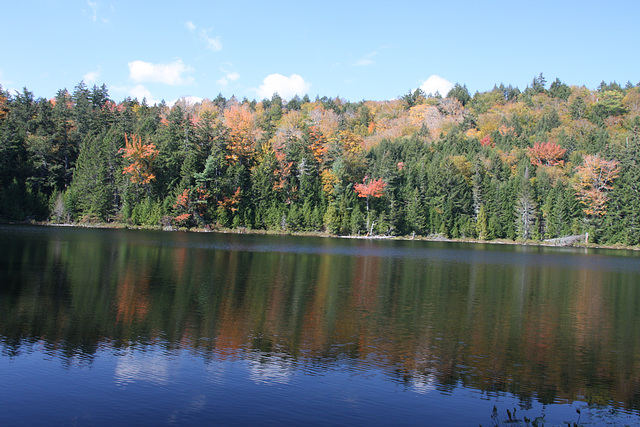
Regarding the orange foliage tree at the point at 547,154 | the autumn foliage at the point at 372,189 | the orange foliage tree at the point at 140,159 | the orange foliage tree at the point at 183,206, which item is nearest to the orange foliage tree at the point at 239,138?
the orange foliage tree at the point at 183,206

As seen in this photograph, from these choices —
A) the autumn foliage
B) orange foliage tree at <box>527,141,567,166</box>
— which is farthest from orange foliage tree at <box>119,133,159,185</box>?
orange foliage tree at <box>527,141,567,166</box>

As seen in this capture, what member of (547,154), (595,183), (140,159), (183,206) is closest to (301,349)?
(183,206)

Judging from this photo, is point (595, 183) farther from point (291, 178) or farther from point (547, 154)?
point (291, 178)

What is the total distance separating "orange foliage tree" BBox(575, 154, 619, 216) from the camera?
8575cm

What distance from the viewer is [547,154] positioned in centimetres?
10338

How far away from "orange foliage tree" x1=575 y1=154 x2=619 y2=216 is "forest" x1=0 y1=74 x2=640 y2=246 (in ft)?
0.73

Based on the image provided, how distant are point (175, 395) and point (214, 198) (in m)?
75.2

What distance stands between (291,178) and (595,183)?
5494cm

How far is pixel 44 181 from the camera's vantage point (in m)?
82.7

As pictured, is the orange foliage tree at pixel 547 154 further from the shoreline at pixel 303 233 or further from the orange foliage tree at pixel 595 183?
the shoreline at pixel 303 233

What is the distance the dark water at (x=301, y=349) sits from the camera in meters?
11.7

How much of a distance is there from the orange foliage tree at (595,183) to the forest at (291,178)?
0.73 ft

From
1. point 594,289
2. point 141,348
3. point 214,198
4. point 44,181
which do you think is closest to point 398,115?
point 214,198

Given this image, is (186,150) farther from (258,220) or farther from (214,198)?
(258,220)
